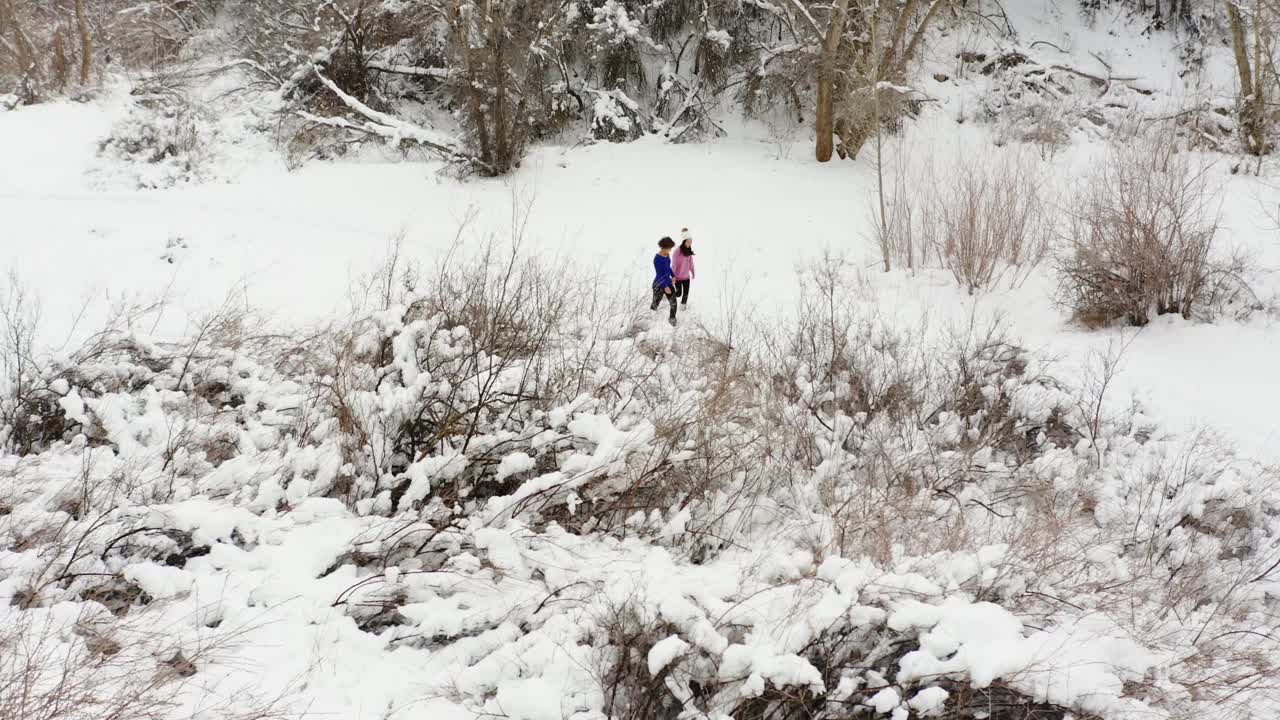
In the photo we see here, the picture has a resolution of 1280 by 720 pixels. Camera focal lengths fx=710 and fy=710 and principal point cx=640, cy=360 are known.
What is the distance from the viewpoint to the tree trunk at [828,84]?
43.2 feet

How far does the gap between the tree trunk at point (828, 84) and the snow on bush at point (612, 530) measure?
8479 mm

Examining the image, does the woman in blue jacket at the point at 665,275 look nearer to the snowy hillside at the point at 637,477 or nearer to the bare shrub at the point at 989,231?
the snowy hillside at the point at 637,477

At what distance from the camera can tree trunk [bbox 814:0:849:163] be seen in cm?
1317

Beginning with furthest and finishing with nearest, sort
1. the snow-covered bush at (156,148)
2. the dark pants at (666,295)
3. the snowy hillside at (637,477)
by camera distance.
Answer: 1. the snow-covered bush at (156,148)
2. the dark pants at (666,295)
3. the snowy hillside at (637,477)

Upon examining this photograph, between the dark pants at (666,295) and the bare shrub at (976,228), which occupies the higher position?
the bare shrub at (976,228)

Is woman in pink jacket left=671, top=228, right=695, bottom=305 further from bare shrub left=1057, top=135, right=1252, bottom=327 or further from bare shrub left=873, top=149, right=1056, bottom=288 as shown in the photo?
bare shrub left=1057, top=135, right=1252, bottom=327

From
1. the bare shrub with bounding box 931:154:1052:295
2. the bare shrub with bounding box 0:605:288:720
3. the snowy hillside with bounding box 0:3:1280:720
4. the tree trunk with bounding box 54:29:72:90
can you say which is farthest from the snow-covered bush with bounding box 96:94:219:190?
the bare shrub with bounding box 931:154:1052:295

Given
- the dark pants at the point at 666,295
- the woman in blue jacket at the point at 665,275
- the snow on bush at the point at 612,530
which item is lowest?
the snow on bush at the point at 612,530

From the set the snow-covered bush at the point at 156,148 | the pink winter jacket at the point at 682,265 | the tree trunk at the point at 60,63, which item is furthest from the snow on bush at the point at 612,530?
the tree trunk at the point at 60,63

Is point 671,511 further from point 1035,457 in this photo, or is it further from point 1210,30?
point 1210,30

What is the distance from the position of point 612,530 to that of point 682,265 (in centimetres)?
494

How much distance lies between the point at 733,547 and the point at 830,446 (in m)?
1.64

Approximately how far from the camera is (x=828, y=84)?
13.8 meters

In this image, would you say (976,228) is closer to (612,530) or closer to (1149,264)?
(1149,264)
